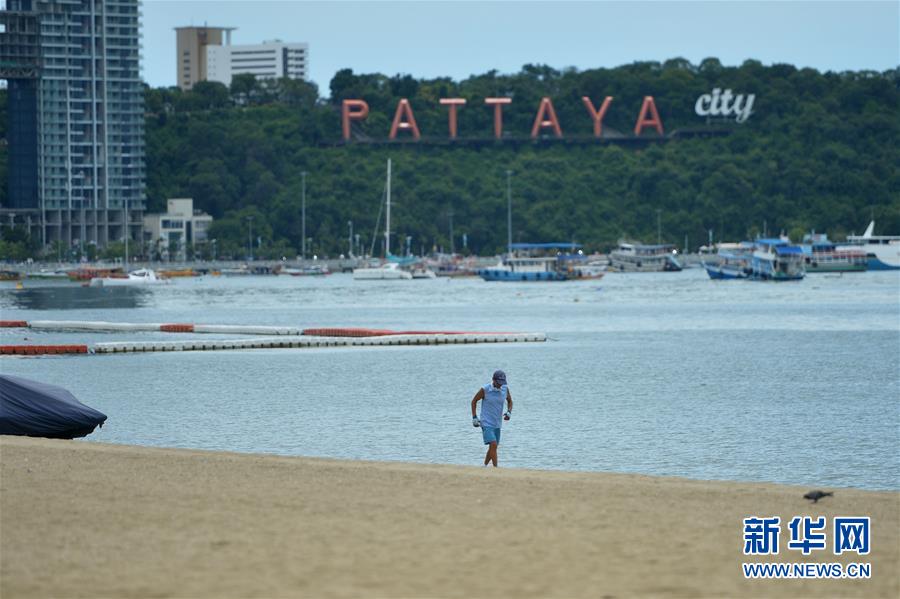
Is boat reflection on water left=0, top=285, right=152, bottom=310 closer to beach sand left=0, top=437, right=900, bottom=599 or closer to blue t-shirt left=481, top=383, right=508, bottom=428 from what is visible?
blue t-shirt left=481, top=383, right=508, bottom=428

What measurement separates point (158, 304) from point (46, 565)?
146693mm

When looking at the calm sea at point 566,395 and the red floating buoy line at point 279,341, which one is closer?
Result: the calm sea at point 566,395

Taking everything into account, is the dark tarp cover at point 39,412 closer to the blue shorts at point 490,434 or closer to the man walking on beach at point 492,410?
the man walking on beach at point 492,410

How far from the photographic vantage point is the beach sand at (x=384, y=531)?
2045cm

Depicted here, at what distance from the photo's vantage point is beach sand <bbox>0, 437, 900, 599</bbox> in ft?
67.1

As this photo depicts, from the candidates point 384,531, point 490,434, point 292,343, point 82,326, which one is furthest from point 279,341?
point 384,531

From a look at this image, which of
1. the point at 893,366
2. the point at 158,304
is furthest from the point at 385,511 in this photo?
the point at 158,304

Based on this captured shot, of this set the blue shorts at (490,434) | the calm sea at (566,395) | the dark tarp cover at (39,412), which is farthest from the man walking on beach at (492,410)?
the dark tarp cover at (39,412)

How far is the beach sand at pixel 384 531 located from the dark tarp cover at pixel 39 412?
347 inches

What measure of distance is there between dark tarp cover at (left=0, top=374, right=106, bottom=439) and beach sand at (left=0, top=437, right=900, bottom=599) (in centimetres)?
882

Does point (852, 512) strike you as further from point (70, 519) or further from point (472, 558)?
point (70, 519)

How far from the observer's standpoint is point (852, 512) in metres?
25.5

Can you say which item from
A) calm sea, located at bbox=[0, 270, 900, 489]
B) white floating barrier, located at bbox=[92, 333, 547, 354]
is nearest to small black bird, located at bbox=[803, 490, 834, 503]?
calm sea, located at bbox=[0, 270, 900, 489]

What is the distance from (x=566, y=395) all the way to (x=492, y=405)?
2951 centimetres
